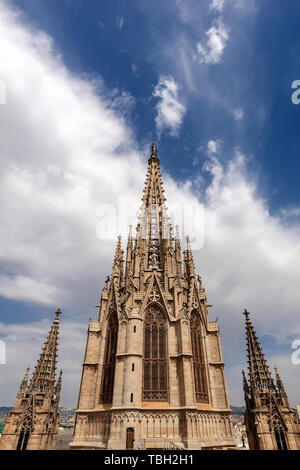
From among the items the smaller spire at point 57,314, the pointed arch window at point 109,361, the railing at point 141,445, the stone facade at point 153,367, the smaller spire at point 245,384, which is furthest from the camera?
the smaller spire at point 57,314

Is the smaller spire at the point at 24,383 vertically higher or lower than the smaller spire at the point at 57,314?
lower

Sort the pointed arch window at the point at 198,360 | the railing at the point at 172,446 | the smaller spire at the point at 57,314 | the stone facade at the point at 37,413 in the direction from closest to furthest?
the railing at the point at 172,446 → the stone facade at the point at 37,413 → the pointed arch window at the point at 198,360 → the smaller spire at the point at 57,314

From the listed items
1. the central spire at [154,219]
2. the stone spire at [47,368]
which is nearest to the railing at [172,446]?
the stone spire at [47,368]

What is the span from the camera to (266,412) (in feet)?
84.4

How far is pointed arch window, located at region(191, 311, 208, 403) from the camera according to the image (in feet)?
88.2

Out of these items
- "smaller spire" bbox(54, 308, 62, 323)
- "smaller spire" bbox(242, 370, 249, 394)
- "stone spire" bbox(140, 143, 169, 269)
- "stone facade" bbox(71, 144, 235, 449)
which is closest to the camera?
"stone facade" bbox(71, 144, 235, 449)

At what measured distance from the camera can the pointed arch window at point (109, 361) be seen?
26.3 m

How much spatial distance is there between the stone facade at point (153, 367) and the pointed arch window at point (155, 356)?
0.08 metres

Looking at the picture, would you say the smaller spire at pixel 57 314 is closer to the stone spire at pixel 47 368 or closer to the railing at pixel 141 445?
the stone spire at pixel 47 368

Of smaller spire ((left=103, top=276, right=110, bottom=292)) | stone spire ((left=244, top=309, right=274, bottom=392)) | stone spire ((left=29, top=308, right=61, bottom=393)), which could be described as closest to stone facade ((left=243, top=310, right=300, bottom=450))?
stone spire ((left=244, top=309, right=274, bottom=392))

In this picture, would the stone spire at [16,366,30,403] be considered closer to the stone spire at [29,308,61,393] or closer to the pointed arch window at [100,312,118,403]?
the stone spire at [29,308,61,393]

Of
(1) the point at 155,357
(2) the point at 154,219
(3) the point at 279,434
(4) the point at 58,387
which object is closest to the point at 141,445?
(1) the point at 155,357

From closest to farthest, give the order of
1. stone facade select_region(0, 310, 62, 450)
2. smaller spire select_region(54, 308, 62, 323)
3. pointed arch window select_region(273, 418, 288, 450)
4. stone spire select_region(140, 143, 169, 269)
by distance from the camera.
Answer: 1. pointed arch window select_region(273, 418, 288, 450)
2. stone facade select_region(0, 310, 62, 450)
3. smaller spire select_region(54, 308, 62, 323)
4. stone spire select_region(140, 143, 169, 269)

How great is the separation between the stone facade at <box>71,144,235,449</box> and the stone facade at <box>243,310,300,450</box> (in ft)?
8.19
